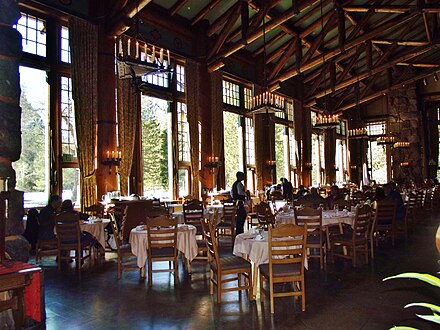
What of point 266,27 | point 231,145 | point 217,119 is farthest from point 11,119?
point 231,145

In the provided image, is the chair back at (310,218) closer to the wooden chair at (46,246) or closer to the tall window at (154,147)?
the wooden chair at (46,246)

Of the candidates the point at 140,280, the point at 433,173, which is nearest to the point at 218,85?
the point at 140,280

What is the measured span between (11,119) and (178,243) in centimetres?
311

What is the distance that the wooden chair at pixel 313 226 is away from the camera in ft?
19.0

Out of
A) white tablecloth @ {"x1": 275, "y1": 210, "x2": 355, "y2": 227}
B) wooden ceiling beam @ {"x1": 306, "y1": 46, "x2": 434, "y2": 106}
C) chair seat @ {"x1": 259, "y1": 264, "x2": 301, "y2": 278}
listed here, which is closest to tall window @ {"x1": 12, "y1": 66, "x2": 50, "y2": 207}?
white tablecloth @ {"x1": 275, "y1": 210, "x2": 355, "y2": 227}

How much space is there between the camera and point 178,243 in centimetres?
566

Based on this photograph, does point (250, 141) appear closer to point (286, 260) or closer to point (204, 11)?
point (204, 11)

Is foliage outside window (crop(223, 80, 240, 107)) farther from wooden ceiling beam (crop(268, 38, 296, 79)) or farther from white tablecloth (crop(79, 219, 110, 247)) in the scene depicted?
white tablecloth (crop(79, 219, 110, 247))

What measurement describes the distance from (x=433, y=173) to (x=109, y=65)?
62.9 feet

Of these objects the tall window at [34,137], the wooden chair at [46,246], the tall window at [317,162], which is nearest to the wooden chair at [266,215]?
the wooden chair at [46,246]

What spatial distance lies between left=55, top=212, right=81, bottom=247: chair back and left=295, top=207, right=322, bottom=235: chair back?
357 centimetres

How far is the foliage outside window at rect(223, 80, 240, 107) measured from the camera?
14677 millimetres

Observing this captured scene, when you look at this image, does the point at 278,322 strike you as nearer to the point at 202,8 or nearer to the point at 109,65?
the point at 109,65

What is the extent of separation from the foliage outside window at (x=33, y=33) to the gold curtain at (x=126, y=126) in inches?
76.6
